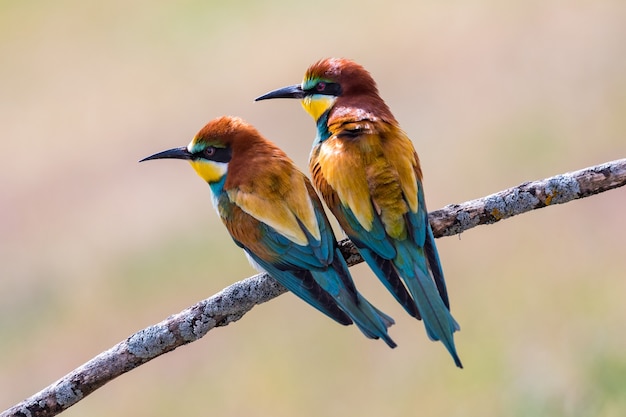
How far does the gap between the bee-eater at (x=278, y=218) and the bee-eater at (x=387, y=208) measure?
2.7 inches

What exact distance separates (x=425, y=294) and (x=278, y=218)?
40cm

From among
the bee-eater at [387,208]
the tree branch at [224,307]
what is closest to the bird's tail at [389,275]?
the bee-eater at [387,208]

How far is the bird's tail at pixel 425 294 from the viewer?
224 centimetres

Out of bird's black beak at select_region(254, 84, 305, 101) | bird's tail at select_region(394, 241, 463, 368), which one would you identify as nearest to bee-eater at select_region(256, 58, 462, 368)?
bird's tail at select_region(394, 241, 463, 368)

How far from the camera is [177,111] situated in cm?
745

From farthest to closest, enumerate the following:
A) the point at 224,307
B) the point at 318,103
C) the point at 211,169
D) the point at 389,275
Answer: the point at 318,103 < the point at 211,169 < the point at 389,275 < the point at 224,307

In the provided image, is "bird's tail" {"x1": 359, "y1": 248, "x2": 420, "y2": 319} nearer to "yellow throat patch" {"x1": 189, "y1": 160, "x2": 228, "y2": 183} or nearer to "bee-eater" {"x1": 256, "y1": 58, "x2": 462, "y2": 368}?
"bee-eater" {"x1": 256, "y1": 58, "x2": 462, "y2": 368}

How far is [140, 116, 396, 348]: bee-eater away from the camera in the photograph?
7.71 ft

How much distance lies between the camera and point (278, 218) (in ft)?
8.03

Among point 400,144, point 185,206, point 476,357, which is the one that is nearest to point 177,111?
point 185,206

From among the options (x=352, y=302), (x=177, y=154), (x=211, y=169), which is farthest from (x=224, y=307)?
(x=177, y=154)

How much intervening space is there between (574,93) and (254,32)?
9.14 ft

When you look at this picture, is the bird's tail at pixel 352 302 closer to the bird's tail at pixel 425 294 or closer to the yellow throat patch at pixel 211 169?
the bird's tail at pixel 425 294

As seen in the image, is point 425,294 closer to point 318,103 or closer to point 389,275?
point 389,275
